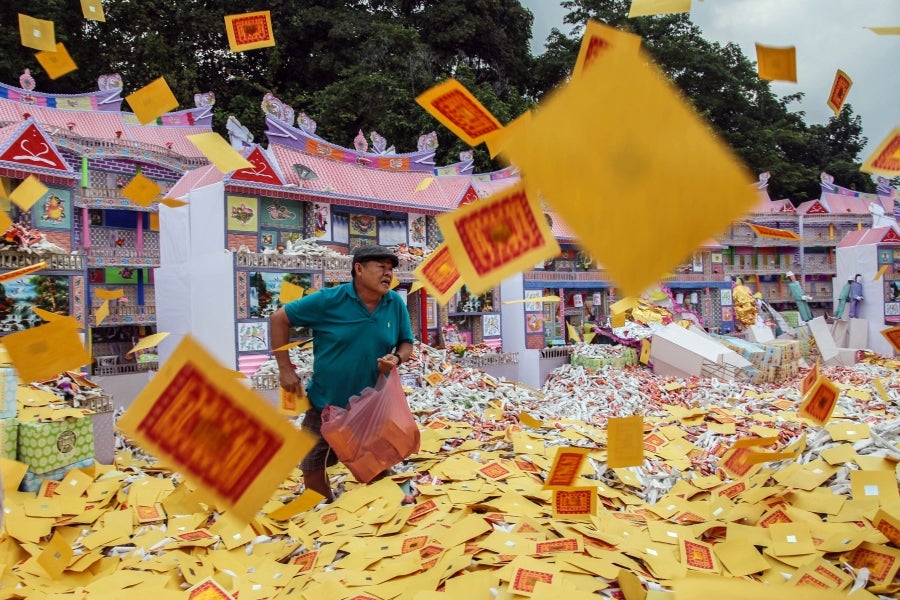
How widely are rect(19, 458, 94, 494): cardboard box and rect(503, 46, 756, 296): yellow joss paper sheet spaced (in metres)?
3.90

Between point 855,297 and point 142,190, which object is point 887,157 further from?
point 855,297

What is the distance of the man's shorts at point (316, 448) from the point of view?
3.31m

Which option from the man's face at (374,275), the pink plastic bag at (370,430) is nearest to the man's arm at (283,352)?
the pink plastic bag at (370,430)

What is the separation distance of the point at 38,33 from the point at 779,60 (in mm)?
3965

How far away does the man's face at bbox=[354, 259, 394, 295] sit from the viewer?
3.20 m

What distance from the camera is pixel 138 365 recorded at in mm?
12289

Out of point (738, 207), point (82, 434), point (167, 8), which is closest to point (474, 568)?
point (738, 207)

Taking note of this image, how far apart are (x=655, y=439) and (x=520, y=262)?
340 centimetres

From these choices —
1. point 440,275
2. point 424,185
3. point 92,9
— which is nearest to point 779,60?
point 440,275

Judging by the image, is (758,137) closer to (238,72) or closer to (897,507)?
(238,72)

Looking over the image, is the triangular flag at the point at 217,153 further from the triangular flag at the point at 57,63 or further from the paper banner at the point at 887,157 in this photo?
the paper banner at the point at 887,157

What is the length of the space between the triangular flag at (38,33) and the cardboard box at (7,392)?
77.2 inches

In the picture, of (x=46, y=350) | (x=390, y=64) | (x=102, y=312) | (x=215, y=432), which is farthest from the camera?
(x=390, y=64)

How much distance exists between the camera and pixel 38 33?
3.73 metres
